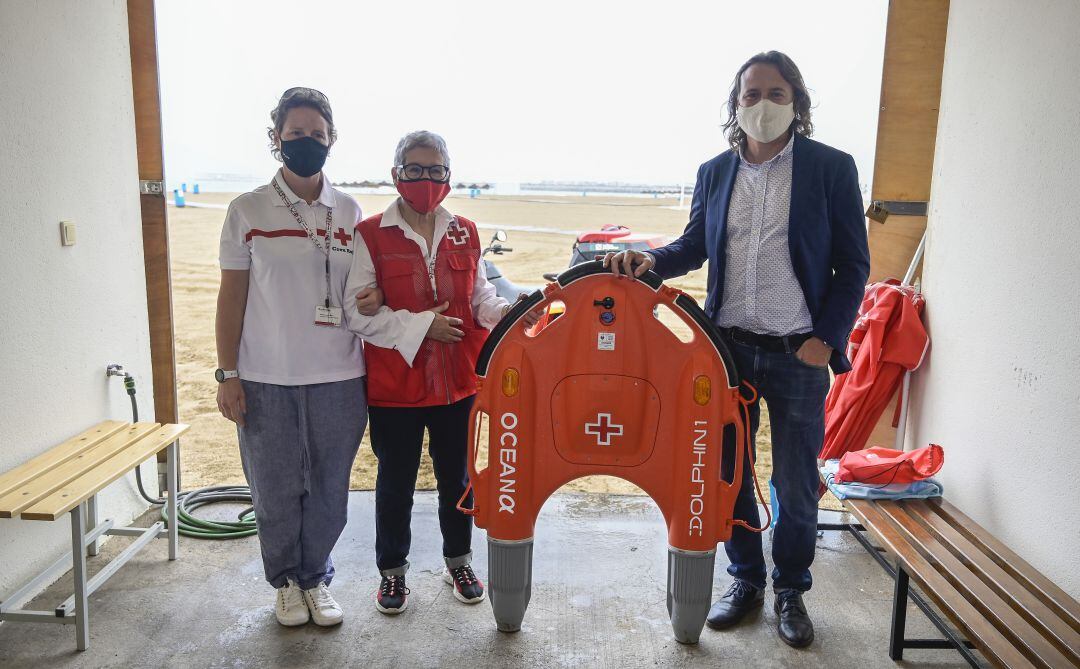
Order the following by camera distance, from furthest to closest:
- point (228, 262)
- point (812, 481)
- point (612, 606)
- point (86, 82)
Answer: point (86, 82)
point (612, 606)
point (812, 481)
point (228, 262)

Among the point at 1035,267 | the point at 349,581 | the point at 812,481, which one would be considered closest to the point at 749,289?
the point at 812,481

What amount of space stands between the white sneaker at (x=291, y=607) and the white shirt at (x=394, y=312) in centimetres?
85

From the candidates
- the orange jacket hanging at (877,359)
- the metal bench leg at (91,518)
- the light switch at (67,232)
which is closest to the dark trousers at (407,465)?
the metal bench leg at (91,518)

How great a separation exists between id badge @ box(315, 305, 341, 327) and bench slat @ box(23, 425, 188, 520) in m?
0.81

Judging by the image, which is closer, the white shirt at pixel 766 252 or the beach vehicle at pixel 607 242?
the white shirt at pixel 766 252

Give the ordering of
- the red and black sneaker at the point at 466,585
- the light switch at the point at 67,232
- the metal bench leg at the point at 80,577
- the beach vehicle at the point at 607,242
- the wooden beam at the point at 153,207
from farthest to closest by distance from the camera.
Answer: the beach vehicle at the point at 607,242 < the wooden beam at the point at 153,207 < the light switch at the point at 67,232 < the red and black sneaker at the point at 466,585 < the metal bench leg at the point at 80,577

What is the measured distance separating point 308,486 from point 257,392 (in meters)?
0.34

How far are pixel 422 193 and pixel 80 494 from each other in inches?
50.8

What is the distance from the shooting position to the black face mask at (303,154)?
7.07 ft

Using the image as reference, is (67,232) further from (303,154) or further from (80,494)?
(303,154)

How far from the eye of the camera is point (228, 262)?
2168mm

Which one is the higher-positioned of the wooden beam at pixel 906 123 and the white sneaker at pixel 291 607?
the wooden beam at pixel 906 123

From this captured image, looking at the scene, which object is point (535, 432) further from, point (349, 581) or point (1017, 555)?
point (1017, 555)

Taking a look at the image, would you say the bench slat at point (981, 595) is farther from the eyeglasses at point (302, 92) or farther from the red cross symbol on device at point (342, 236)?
the eyeglasses at point (302, 92)
